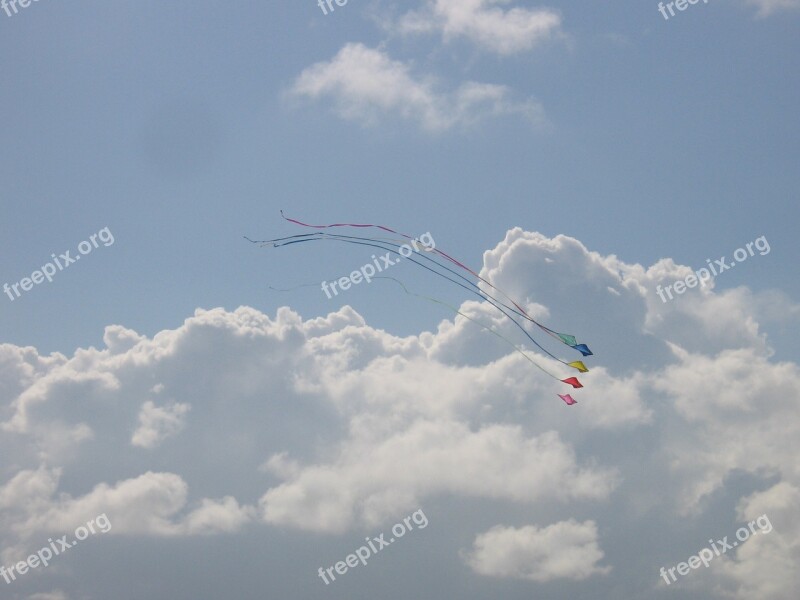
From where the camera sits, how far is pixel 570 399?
69250 millimetres

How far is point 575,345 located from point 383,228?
73.3ft

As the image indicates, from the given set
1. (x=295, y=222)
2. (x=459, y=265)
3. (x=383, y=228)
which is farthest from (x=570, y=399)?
(x=295, y=222)

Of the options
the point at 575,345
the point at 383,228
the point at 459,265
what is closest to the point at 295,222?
the point at 383,228

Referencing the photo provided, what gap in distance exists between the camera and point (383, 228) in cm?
6169

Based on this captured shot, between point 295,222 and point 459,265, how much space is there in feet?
55.0

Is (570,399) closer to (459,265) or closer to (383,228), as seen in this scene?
(459,265)

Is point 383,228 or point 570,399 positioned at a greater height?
point 383,228

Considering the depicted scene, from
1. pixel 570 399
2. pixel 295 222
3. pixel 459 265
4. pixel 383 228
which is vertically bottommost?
pixel 570 399

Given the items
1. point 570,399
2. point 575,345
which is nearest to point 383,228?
point 575,345

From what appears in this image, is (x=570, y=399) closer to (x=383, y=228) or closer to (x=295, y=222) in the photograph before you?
(x=383, y=228)

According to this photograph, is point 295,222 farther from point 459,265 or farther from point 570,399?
point 570,399

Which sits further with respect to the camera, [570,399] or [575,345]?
[570,399]

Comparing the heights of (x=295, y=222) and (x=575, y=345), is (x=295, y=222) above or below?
above

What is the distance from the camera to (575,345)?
65.1 metres
